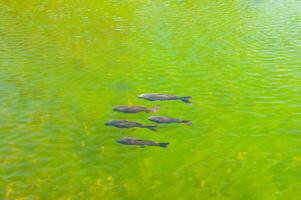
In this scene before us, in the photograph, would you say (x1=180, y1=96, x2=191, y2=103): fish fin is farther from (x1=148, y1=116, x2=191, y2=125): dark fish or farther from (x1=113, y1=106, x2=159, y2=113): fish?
(x1=148, y1=116, x2=191, y2=125): dark fish

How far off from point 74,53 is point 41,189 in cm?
1831

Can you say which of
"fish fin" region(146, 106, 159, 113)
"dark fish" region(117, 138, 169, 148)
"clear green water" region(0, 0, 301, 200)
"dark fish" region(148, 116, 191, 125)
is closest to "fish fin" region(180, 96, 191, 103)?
"clear green water" region(0, 0, 301, 200)

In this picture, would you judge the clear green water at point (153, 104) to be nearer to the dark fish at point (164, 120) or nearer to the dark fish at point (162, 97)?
the dark fish at point (164, 120)

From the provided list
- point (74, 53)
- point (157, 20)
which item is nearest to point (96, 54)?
point (74, 53)

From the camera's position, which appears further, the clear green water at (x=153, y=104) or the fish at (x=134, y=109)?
the fish at (x=134, y=109)

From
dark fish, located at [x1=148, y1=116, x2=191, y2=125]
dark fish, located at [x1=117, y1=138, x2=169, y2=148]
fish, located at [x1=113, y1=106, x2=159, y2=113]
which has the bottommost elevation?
dark fish, located at [x1=117, y1=138, x2=169, y2=148]

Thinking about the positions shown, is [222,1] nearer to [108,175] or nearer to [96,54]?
[96,54]

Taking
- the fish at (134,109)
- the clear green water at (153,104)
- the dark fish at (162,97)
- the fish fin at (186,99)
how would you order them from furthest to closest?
1. the fish fin at (186,99)
2. the dark fish at (162,97)
3. the fish at (134,109)
4. the clear green water at (153,104)

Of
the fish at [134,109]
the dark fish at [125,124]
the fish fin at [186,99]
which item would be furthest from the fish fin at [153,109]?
the fish fin at [186,99]

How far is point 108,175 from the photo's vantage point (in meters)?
17.0

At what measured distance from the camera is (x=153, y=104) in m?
23.3

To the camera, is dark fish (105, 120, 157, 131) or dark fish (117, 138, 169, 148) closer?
dark fish (117, 138, 169, 148)

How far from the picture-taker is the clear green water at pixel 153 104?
16.5 metres

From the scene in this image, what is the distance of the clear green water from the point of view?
54.3 feet
